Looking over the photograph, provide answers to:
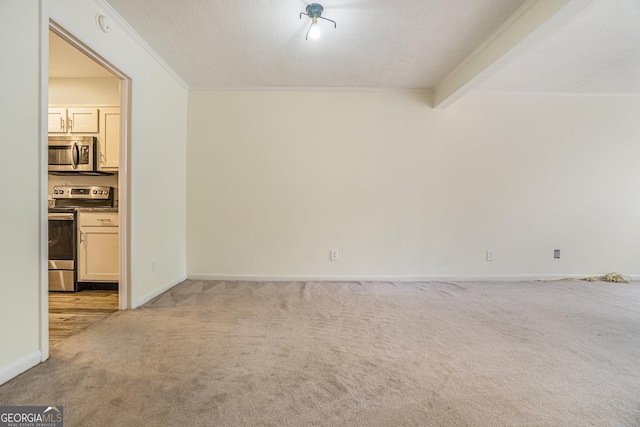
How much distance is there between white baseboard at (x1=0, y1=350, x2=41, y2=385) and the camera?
1.36 meters

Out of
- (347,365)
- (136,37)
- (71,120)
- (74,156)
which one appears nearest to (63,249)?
(74,156)

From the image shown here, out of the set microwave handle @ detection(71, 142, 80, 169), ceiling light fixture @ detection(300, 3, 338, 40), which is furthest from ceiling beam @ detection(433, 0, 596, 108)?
microwave handle @ detection(71, 142, 80, 169)

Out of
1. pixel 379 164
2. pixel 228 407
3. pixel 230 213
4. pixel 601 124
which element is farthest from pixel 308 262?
pixel 601 124

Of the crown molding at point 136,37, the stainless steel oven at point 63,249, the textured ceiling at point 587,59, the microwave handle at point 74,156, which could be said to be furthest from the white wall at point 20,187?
the textured ceiling at point 587,59

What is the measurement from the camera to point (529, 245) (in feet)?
11.6

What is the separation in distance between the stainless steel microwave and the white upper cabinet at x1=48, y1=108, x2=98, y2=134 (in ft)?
0.34

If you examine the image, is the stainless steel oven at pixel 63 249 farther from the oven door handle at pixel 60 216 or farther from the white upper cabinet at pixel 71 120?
the white upper cabinet at pixel 71 120

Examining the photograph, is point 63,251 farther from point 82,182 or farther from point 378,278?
point 378,278

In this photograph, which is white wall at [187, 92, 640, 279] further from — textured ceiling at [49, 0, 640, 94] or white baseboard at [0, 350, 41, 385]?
white baseboard at [0, 350, 41, 385]

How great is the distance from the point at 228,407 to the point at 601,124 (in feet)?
16.8

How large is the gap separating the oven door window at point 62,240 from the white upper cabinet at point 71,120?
1.09 m

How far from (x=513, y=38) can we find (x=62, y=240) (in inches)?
184

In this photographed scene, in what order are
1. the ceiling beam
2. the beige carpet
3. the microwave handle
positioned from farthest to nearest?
1. the microwave handle
2. the ceiling beam
3. the beige carpet

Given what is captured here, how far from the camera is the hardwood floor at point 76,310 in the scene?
2029mm
